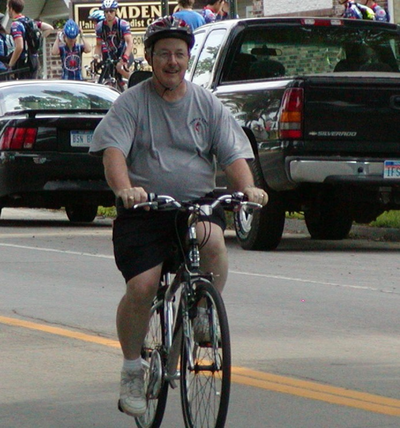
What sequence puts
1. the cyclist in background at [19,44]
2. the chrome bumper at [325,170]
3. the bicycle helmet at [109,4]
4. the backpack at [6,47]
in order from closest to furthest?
the chrome bumper at [325,170] → the bicycle helmet at [109,4] → the cyclist in background at [19,44] → the backpack at [6,47]

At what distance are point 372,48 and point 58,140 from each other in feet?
11.8

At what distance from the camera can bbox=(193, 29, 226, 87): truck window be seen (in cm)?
1387

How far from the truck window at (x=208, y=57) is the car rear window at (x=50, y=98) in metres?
2.44

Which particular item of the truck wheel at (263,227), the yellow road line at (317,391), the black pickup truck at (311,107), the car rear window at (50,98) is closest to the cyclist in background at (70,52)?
the car rear window at (50,98)

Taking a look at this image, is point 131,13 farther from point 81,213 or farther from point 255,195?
point 255,195

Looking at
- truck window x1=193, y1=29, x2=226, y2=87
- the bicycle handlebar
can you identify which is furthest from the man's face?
truck window x1=193, y1=29, x2=226, y2=87

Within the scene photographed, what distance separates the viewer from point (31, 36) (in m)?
22.6

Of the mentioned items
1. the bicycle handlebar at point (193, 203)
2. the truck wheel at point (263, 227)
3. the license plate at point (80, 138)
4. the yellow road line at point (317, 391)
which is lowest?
the truck wheel at point (263, 227)

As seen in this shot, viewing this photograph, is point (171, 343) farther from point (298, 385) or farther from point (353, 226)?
point (353, 226)

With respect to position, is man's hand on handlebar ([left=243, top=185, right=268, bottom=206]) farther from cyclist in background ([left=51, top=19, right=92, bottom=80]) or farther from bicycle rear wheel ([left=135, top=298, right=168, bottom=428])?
cyclist in background ([left=51, top=19, right=92, bottom=80])

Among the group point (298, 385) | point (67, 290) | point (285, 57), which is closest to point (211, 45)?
point (285, 57)

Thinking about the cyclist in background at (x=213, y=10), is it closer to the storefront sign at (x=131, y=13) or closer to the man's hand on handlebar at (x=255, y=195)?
the storefront sign at (x=131, y=13)

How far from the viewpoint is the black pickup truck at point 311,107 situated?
12.5 meters

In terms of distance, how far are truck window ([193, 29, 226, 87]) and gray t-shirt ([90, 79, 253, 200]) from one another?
8.16 meters
